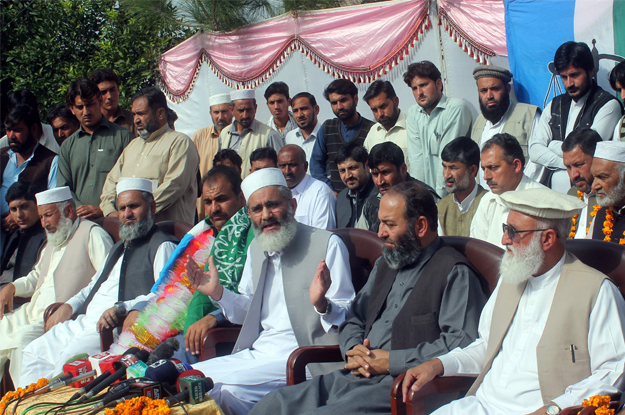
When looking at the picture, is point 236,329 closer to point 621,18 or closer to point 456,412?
point 456,412

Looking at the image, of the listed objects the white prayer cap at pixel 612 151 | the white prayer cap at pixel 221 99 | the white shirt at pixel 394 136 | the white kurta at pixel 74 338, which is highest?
the white prayer cap at pixel 221 99

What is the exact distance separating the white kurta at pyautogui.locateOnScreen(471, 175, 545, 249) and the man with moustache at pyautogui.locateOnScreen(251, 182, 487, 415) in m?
0.84

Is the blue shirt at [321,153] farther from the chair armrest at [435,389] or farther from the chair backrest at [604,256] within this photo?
the chair armrest at [435,389]

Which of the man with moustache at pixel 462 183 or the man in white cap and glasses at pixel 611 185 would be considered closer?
the man in white cap and glasses at pixel 611 185

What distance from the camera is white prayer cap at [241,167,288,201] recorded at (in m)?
4.02

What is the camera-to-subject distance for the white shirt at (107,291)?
15.6 feet

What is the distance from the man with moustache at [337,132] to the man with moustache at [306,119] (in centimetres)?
23

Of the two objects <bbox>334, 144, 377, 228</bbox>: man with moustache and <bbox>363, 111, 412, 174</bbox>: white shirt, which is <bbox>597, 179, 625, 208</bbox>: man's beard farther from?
<bbox>363, 111, 412, 174</bbox>: white shirt

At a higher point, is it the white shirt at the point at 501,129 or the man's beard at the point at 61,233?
the white shirt at the point at 501,129

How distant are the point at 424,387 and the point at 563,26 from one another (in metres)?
4.52

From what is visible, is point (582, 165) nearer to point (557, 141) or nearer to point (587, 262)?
point (557, 141)

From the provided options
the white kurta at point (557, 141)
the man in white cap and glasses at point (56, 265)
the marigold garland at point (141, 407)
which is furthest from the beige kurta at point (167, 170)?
the marigold garland at point (141, 407)

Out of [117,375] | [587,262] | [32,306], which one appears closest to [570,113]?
[587,262]

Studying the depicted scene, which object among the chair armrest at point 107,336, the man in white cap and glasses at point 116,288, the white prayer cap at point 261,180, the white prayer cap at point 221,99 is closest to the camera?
the white prayer cap at point 261,180
